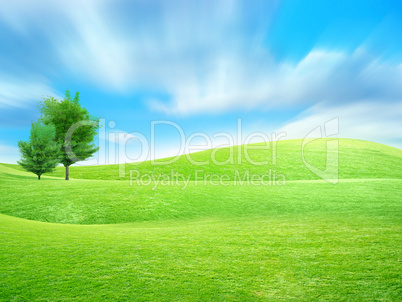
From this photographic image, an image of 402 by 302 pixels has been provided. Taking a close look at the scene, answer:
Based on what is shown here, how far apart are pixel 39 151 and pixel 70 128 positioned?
6545 mm

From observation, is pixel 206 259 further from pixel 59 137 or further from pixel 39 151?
pixel 59 137

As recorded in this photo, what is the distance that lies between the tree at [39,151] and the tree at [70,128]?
2.37 meters

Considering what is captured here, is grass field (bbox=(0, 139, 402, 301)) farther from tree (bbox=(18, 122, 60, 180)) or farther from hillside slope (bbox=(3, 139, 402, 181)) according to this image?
hillside slope (bbox=(3, 139, 402, 181))

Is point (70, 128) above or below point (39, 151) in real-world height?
above

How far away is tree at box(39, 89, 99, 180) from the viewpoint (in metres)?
33.3

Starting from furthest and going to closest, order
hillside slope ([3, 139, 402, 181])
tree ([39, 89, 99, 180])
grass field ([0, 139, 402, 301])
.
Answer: hillside slope ([3, 139, 402, 181]) → tree ([39, 89, 99, 180]) → grass field ([0, 139, 402, 301])

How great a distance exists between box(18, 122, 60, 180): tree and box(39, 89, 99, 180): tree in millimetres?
2369

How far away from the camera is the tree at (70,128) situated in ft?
109

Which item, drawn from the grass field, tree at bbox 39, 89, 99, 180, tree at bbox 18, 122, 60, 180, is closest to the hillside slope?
tree at bbox 39, 89, 99, 180

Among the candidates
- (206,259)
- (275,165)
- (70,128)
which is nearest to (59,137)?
(70,128)

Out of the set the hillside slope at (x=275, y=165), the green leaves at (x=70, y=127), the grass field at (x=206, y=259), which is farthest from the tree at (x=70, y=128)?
the grass field at (x=206, y=259)

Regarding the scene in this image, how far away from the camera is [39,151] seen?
1133 inches

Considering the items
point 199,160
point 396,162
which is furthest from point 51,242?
point 396,162

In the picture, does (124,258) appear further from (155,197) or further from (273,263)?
(155,197)
